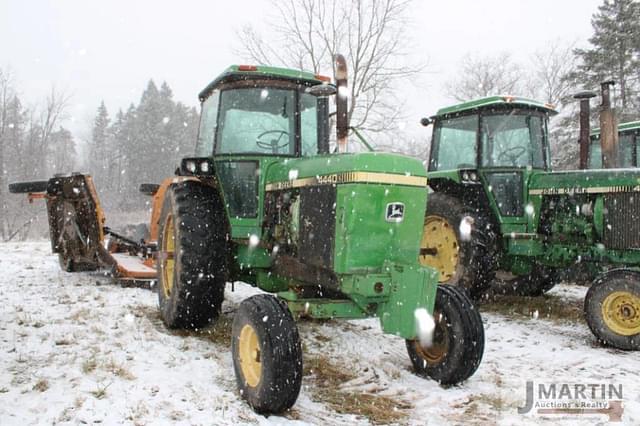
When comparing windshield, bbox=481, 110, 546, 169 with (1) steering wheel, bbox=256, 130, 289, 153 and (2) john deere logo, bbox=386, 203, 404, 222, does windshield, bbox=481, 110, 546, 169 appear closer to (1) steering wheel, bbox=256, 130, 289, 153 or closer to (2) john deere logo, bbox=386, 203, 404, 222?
(1) steering wheel, bbox=256, 130, 289, 153

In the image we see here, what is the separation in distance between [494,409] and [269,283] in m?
2.37

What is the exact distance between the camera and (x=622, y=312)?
16.4 feet

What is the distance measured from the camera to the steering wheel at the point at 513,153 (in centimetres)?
686

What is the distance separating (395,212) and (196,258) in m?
1.96

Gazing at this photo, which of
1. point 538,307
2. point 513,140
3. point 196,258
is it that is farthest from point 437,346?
point 513,140

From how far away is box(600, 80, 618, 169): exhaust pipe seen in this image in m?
6.10

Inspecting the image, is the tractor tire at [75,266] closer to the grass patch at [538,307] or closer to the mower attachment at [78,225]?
the mower attachment at [78,225]

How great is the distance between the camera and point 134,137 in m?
46.7

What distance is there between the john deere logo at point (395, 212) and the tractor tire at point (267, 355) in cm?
95

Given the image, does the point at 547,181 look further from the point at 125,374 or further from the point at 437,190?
the point at 125,374

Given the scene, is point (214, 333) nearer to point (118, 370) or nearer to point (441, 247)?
point (118, 370)

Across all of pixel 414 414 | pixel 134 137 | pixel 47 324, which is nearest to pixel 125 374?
pixel 47 324

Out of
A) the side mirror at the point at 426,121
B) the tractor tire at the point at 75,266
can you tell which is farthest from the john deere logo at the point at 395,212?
the tractor tire at the point at 75,266

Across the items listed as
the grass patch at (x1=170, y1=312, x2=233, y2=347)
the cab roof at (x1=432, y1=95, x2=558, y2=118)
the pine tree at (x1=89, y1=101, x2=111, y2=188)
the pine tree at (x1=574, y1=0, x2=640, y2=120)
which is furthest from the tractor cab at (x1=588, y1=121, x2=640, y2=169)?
the pine tree at (x1=89, y1=101, x2=111, y2=188)
